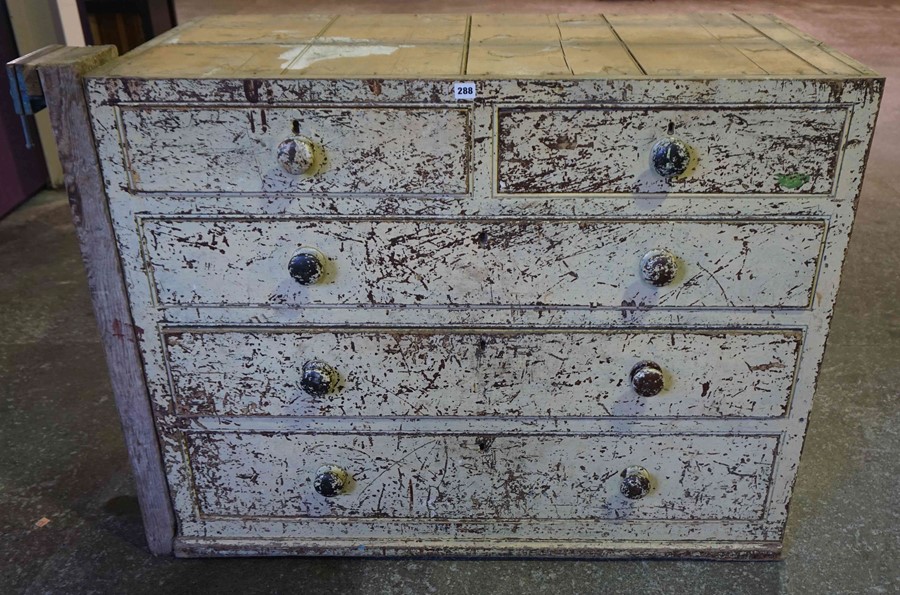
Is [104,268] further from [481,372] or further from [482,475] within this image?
[482,475]

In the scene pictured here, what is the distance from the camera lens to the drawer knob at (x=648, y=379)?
5.17 ft

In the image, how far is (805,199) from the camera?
1.43 m

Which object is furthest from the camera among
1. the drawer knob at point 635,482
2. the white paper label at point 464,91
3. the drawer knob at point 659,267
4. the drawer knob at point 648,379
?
the drawer knob at point 635,482

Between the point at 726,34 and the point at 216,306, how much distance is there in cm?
→ 124

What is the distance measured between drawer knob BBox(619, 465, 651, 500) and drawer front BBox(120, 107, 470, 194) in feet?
2.45

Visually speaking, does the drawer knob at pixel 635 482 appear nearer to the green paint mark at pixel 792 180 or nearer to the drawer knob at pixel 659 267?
the drawer knob at pixel 659 267

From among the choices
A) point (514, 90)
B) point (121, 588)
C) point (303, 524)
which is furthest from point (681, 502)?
point (121, 588)

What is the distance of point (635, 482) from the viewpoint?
1.70 meters

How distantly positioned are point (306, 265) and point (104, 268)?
410mm

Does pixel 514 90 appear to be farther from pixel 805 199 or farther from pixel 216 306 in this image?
pixel 216 306

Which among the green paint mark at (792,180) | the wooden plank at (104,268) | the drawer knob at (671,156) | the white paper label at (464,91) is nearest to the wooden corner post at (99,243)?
the wooden plank at (104,268)

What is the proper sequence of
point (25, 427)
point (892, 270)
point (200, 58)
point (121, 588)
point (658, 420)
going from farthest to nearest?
point (892, 270)
point (25, 427)
point (121, 588)
point (658, 420)
point (200, 58)

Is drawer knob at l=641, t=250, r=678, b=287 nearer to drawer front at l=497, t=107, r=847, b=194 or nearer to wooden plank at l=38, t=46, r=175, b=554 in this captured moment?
drawer front at l=497, t=107, r=847, b=194

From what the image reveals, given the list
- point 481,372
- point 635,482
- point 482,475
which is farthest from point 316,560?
point 635,482
